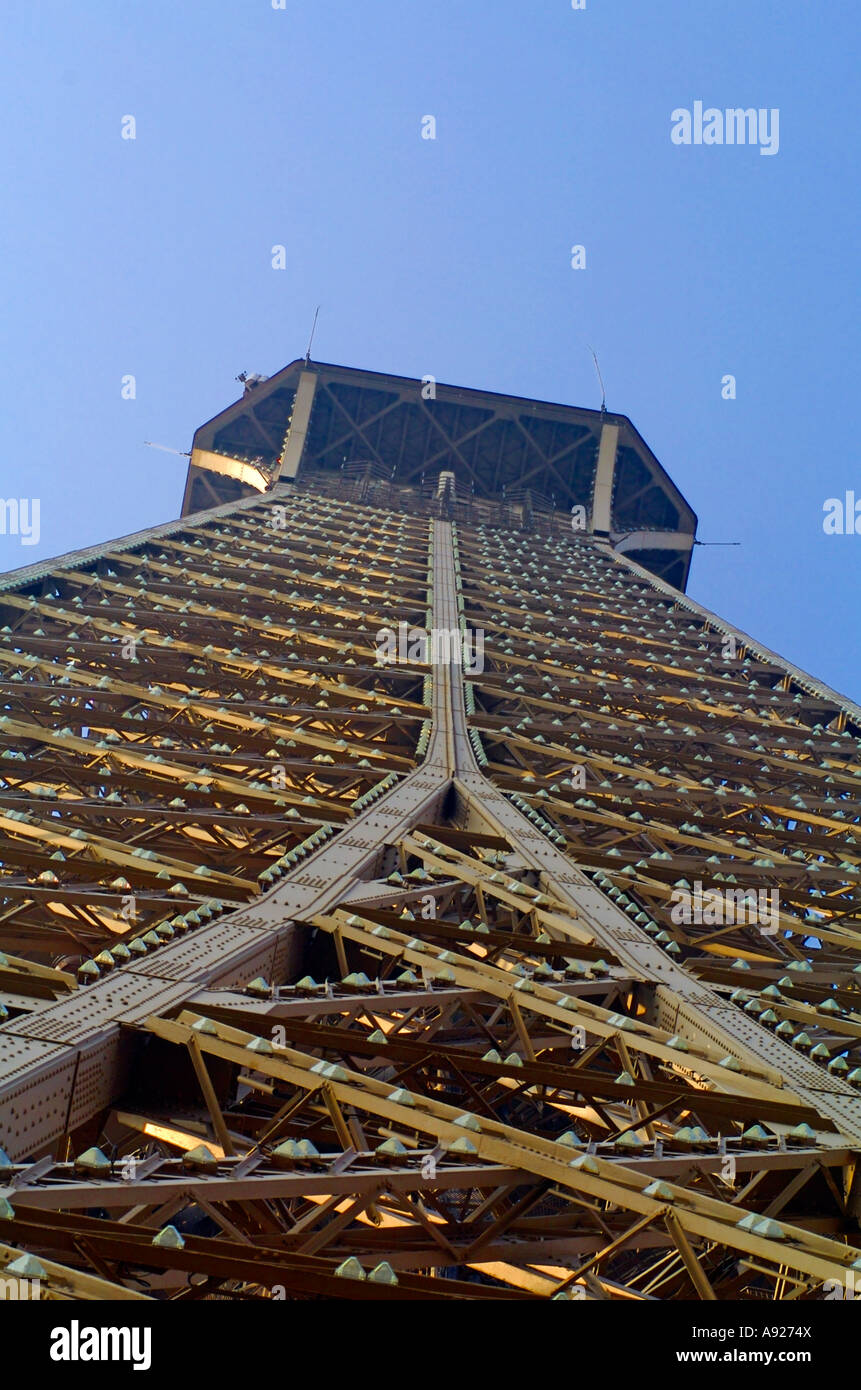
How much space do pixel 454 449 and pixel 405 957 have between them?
143 ft

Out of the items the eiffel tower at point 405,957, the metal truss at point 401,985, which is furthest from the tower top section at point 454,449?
the metal truss at point 401,985

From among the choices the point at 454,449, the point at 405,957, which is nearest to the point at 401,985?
the point at 405,957

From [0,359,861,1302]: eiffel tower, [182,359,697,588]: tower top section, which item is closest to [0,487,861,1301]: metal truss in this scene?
[0,359,861,1302]: eiffel tower

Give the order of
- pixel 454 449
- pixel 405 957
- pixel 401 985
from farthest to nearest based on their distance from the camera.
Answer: pixel 454 449 < pixel 405 957 < pixel 401 985

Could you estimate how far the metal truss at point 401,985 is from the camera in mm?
5789

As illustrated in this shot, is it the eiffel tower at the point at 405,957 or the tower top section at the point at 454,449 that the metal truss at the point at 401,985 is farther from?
the tower top section at the point at 454,449

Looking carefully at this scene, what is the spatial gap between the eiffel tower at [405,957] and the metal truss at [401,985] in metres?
0.03

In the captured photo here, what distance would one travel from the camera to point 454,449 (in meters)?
50.9

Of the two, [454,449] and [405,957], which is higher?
[454,449]

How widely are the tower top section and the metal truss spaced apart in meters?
28.8

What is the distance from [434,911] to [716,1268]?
4.31 meters

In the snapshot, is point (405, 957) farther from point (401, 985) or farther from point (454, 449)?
point (454, 449)
